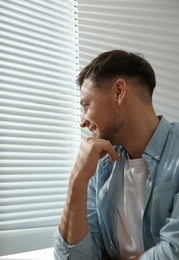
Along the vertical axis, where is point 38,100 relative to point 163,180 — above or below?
above

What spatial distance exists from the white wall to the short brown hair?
0.46 m

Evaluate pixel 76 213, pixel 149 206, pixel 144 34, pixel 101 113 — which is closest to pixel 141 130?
pixel 101 113

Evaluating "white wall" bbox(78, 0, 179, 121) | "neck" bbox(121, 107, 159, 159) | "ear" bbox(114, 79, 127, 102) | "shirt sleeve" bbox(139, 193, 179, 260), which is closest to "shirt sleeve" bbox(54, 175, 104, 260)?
"shirt sleeve" bbox(139, 193, 179, 260)

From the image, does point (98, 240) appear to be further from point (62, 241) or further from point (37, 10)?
point (37, 10)

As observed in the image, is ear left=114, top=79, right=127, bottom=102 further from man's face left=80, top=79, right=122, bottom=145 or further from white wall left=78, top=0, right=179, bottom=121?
white wall left=78, top=0, right=179, bottom=121

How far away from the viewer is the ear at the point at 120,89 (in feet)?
4.29

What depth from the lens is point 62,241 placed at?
1238mm

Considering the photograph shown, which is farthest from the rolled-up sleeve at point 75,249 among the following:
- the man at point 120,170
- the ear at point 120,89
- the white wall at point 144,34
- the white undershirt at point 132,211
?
the white wall at point 144,34

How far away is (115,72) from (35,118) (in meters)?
0.48

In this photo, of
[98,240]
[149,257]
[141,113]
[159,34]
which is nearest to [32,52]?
[141,113]

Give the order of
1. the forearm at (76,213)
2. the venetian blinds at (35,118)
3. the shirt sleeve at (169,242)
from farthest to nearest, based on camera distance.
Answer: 1. the venetian blinds at (35,118)
2. the forearm at (76,213)
3. the shirt sleeve at (169,242)

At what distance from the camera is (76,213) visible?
4.01 feet

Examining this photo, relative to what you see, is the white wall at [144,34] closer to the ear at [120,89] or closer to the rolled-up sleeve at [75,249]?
the ear at [120,89]

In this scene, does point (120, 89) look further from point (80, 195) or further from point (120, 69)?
point (80, 195)
